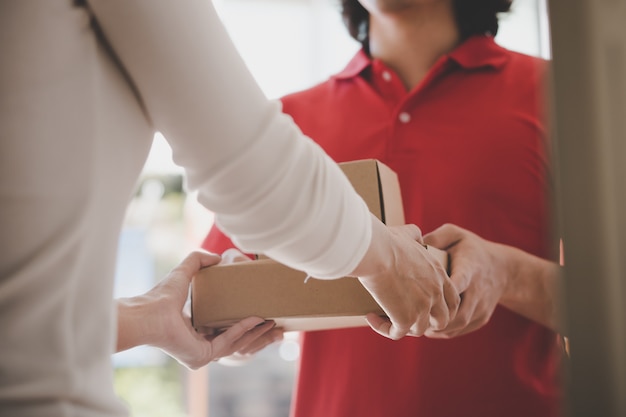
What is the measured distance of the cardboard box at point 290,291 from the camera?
2.35 ft

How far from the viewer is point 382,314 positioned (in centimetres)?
71

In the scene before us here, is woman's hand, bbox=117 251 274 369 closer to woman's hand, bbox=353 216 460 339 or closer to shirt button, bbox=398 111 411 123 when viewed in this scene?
woman's hand, bbox=353 216 460 339

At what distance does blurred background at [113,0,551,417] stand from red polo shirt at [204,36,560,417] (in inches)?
55.2

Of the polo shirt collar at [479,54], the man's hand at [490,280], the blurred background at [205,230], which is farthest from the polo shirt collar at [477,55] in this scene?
the blurred background at [205,230]

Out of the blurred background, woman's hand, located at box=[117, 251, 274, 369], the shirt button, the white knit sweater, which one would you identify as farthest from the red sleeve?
the blurred background

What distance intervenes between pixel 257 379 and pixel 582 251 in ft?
7.83

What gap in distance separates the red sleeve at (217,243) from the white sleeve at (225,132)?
0.54 m

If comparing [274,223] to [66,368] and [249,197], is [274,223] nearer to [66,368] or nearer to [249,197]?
[249,197]

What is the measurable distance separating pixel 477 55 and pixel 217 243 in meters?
0.50

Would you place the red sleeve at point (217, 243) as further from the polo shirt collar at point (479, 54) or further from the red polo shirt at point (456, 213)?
the polo shirt collar at point (479, 54)

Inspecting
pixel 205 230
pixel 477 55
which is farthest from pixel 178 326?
pixel 205 230

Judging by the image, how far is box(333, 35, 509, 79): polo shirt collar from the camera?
40.6 inches

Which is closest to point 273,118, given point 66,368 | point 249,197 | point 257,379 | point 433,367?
point 249,197

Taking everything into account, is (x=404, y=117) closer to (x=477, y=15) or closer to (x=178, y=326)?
(x=477, y=15)
